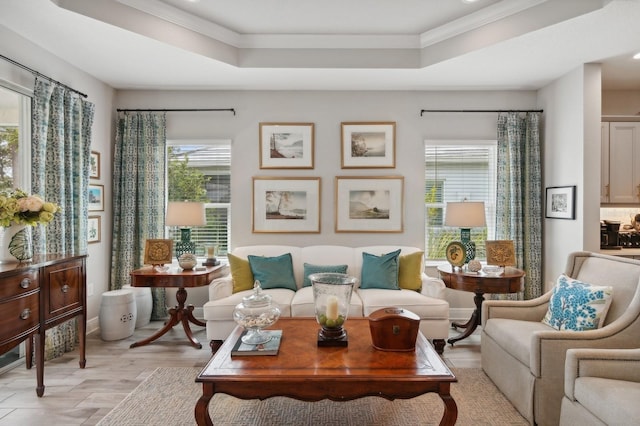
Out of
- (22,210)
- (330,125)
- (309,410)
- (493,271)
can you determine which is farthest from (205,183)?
(493,271)

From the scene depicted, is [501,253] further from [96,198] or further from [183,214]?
[96,198]

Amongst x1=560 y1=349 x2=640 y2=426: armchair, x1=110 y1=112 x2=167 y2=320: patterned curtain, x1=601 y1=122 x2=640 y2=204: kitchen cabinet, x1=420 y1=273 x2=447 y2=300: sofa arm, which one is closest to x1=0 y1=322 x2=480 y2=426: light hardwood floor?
x1=420 y1=273 x2=447 y2=300: sofa arm

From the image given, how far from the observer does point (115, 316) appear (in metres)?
3.79

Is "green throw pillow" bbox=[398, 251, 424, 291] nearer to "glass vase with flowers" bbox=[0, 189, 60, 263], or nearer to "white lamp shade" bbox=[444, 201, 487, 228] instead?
"white lamp shade" bbox=[444, 201, 487, 228]

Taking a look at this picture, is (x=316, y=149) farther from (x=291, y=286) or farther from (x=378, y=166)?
(x=291, y=286)

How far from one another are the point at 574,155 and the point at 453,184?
4.16ft

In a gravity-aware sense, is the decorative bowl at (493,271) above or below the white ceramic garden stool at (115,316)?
above

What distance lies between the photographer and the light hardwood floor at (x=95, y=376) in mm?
2490

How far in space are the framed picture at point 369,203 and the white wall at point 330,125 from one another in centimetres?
8

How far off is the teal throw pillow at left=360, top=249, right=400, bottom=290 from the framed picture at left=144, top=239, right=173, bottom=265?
2026 mm

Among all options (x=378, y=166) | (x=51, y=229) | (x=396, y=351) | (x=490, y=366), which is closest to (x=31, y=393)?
(x=51, y=229)

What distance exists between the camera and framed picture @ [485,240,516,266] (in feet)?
12.4

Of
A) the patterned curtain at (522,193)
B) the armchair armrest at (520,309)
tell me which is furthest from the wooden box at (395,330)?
the patterned curtain at (522,193)

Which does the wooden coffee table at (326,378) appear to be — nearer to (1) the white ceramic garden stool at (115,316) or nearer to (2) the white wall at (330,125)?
(1) the white ceramic garden stool at (115,316)
